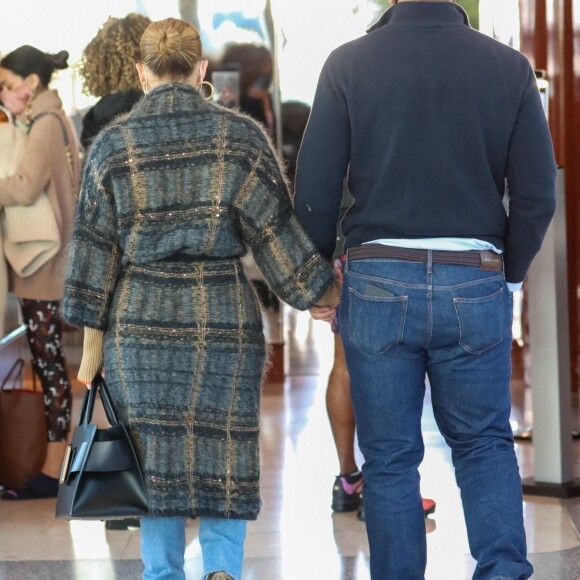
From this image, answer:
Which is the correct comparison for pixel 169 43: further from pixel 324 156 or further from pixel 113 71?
pixel 113 71

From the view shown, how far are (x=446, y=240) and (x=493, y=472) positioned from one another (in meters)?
0.60

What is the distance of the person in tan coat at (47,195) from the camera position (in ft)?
15.0

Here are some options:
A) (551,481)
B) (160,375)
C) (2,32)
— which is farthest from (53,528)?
(2,32)

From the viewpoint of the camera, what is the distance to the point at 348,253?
3113mm

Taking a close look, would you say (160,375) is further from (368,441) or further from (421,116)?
(421,116)

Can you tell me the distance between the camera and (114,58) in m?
4.37

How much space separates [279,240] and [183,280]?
0.86 feet

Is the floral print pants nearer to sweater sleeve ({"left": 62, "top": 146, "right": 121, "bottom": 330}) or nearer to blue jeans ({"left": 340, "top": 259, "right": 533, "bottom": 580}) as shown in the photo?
sweater sleeve ({"left": 62, "top": 146, "right": 121, "bottom": 330})

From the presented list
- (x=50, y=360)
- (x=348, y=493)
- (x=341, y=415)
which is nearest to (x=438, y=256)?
(x=341, y=415)

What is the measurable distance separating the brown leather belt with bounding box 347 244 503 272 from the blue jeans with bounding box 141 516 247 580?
0.79 meters

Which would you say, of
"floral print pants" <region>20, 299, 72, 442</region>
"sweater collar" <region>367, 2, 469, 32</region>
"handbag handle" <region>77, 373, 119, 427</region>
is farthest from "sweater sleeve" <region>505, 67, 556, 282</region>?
"floral print pants" <region>20, 299, 72, 442</region>

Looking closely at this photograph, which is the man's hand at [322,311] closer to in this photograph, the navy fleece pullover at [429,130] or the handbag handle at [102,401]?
the navy fleece pullover at [429,130]

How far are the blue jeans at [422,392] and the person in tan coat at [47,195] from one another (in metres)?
1.85

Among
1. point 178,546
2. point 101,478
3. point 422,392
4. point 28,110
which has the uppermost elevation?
point 28,110
